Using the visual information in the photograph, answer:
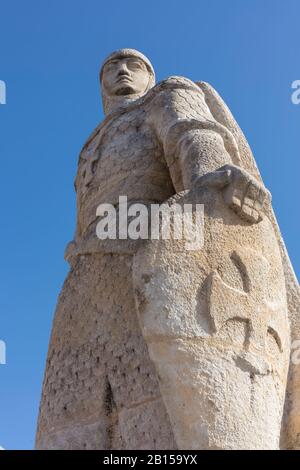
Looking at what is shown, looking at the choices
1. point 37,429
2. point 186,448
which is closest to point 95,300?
point 37,429

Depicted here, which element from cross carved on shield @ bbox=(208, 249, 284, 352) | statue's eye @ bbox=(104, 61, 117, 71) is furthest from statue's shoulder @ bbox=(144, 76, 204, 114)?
cross carved on shield @ bbox=(208, 249, 284, 352)

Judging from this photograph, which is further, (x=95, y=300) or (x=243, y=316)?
(x=95, y=300)

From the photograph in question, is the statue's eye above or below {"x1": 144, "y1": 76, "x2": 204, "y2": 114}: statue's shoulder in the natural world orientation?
above

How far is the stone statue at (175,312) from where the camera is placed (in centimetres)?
333

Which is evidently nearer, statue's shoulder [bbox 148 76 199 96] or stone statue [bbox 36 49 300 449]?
stone statue [bbox 36 49 300 449]

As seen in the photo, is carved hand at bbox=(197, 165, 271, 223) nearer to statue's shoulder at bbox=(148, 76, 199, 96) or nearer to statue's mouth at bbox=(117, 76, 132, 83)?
statue's shoulder at bbox=(148, 76, 199, 96)

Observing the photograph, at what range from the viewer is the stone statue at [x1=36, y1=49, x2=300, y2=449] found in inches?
131

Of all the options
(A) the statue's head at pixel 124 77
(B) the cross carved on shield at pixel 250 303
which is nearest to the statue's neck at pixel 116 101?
(A) the statue's head at pixel 124 77

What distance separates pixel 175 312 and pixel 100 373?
0.79m

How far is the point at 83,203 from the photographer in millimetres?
4824

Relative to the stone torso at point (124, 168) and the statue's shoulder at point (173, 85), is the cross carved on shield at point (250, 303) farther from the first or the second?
the statue's shoulder at point (173, 85)

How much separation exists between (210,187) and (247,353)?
0.88 meters

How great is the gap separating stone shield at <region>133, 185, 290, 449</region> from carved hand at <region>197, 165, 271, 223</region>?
0.19ft
